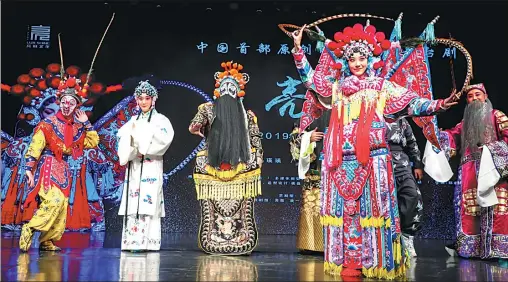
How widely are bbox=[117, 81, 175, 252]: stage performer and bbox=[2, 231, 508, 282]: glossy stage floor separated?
0.18 meters

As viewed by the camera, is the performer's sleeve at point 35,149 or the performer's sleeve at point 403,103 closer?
the performer's sleeve at point 403,103

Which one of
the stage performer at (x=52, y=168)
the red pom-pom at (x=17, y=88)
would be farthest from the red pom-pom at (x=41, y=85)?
the stage performer at (x=52, y=168)

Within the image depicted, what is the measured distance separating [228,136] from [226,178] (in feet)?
1.07

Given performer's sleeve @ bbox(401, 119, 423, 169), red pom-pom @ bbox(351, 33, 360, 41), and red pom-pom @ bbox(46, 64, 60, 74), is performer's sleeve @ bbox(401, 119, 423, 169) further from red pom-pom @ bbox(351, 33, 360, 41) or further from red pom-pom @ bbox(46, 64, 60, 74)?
red pom-pom @ bbox(46, 64, 60, 74)

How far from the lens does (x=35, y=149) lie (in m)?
4.88

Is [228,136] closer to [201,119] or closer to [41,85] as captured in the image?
[201,119]

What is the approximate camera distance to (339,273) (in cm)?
362

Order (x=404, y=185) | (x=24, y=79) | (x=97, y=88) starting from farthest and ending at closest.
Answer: (x=24, y=79)
(x=97, y=88)
(x=404, y=185)

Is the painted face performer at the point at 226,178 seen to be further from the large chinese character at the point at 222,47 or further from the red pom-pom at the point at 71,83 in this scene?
the large chinese character at the point at 222,47

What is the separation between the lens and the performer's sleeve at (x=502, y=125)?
4965 millimetres

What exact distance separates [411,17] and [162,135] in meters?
3.53

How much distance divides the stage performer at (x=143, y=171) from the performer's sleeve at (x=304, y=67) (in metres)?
1.59

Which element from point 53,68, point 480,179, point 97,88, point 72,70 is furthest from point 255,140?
point 53,68

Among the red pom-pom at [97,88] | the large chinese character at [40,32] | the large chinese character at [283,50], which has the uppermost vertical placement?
the large chinese character at [40,32]
